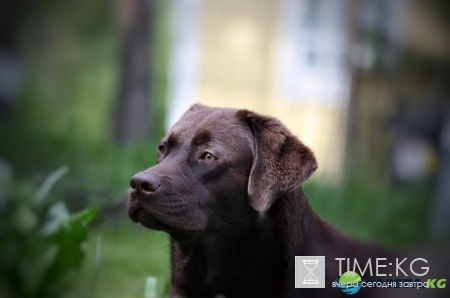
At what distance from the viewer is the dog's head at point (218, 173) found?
334 centimetres

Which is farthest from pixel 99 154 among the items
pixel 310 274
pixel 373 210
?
pixel 310 274

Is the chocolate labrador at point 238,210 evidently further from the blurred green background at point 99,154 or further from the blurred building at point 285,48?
the blurred building at point 285,48

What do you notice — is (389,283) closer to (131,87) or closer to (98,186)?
(98,186)

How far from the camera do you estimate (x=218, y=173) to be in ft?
11.6

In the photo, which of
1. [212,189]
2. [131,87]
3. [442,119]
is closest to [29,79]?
[131,87]

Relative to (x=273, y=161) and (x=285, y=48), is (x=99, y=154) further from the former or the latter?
(x=285, y=48)

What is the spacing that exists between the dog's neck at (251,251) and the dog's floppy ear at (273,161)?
0.50 feet

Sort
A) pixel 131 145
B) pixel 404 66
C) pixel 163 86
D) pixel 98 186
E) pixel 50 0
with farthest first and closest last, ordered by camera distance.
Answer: pixel 50 0
pixel 163 86
pixel 404 66
pixel 131 145
pixel 98 186

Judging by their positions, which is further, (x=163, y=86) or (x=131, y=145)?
(x=163, y=86)

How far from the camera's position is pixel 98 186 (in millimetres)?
7023

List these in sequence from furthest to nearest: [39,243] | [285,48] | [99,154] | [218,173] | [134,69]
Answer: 1. [285,48]
2. [134,69]
3. [99,154]
4. [218,173]
5. [39,243]

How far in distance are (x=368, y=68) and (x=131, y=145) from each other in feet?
20.9

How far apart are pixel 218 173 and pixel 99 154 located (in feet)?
14.8

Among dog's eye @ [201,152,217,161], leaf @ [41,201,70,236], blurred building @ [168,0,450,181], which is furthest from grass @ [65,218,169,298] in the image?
blurred building @ [168,0,450,181]
